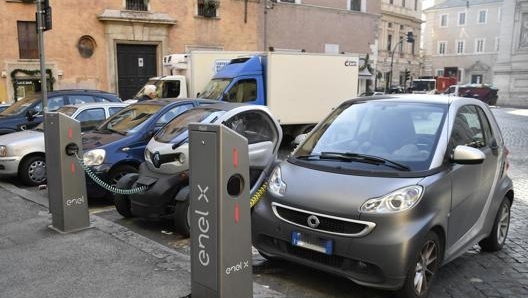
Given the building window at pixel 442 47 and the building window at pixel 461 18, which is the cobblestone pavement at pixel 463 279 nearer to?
the building window at pixel 461 18

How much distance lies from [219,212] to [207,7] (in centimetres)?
2446

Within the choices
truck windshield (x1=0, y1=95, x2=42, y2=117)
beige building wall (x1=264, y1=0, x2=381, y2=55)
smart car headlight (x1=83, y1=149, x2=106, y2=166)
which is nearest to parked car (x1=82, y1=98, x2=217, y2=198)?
smart car headlight (x1=83, y1=149, x2=106, y2=166)

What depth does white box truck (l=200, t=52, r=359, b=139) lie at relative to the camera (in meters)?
13.4

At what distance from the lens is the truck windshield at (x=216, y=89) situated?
13.2m

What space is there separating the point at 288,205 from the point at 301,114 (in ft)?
33.4

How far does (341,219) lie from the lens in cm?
388

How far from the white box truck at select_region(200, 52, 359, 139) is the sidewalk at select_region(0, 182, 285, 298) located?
25.8 ft

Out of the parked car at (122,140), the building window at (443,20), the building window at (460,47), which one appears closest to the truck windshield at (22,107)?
the parked car at (122,140)

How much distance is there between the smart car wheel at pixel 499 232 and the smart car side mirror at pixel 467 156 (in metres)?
1.38

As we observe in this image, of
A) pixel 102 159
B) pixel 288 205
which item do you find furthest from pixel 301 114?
pixel 288 205

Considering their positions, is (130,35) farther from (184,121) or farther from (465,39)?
(465,39)

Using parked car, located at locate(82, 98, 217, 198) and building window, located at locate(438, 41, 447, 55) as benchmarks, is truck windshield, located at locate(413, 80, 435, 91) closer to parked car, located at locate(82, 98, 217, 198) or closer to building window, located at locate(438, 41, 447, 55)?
building window, located at locate(438, 41, 447, 55)

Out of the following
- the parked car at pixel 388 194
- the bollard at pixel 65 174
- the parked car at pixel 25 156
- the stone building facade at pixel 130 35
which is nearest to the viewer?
the parked car at pixel 388 194

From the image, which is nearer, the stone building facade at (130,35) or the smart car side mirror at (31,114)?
the smart car side mirror at (31,114)
